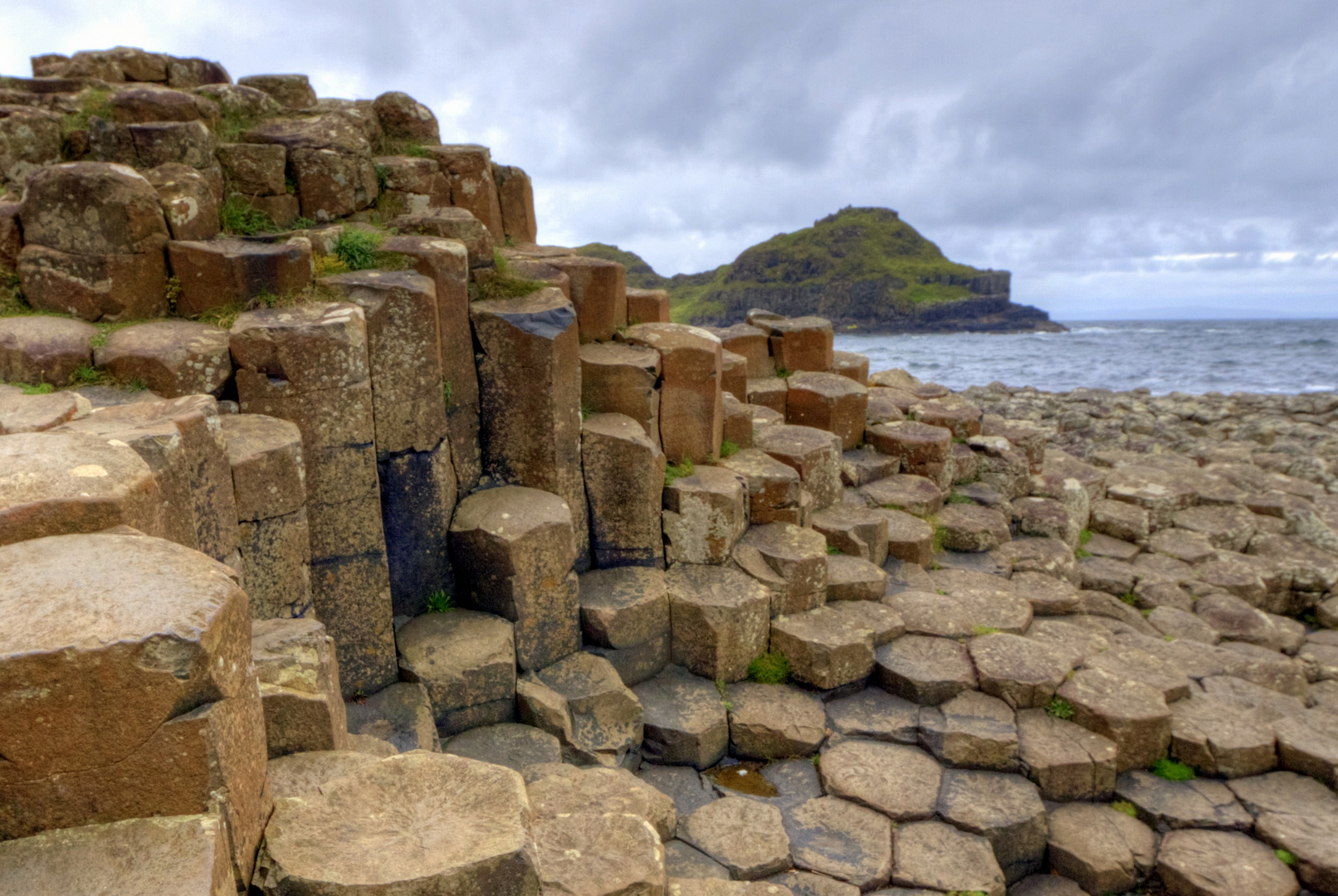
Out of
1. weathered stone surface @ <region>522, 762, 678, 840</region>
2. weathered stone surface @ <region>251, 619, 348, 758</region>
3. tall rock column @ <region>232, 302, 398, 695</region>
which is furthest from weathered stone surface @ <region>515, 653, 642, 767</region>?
weathered stone surface @ <region>251, 619, 348, 758</region>

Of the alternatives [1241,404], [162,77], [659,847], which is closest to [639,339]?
[659,847]

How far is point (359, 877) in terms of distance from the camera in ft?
8.31

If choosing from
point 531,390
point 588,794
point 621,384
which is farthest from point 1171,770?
point 531,390

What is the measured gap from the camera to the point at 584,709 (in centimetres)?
608

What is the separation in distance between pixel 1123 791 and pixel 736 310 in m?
75.6

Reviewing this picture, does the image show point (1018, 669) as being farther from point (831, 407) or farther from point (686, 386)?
point (831, 407)

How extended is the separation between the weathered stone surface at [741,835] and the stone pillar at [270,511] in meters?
3.01

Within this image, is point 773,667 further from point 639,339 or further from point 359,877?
point 359,877

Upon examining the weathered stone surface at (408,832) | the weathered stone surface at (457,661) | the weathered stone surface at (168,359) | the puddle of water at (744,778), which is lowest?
the puddle of water at (744,778)

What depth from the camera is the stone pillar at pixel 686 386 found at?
7.69 metres

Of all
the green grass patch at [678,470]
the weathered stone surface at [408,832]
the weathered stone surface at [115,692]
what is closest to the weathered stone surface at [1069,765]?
the green grass patch at [678,470]

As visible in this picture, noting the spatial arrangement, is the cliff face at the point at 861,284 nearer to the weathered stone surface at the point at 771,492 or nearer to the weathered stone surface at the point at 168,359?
the weathered stone surface at the point at 771,492

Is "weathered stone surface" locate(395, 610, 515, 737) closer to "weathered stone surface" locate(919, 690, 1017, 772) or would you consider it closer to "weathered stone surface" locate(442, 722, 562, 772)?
"weathered stone surface" locate(442, 722, 562, 772)

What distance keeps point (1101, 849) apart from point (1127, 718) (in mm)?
1120
